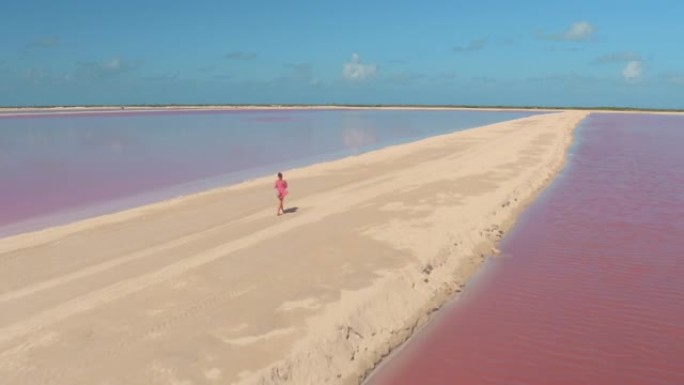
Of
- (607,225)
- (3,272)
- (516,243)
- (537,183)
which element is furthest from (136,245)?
(537,183)

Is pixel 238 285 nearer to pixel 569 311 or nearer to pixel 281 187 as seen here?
pixel 569 311

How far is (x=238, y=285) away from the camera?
10242mm

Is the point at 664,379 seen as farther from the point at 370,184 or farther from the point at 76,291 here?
the point at 370,184

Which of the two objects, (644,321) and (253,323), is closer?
(253,323)

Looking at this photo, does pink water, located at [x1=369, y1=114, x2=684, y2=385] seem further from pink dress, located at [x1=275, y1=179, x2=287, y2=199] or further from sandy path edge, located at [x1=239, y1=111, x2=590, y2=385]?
pink dress, located at [x1=275, y1=179, x2=287, y2=199]

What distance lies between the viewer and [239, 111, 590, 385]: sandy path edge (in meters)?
7.82

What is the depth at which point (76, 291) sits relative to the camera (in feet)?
32.9

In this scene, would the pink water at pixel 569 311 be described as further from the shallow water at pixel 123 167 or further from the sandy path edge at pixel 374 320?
the shallow water at pixel 123 167

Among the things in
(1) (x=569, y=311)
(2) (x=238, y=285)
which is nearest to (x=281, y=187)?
(2) (x=238, y=285)

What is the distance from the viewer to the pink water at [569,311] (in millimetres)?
8359

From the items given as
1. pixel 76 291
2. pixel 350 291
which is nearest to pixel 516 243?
pixel 350 291

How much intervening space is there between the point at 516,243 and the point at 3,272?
11.6 m

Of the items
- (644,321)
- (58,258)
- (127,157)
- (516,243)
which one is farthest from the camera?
(127,157)

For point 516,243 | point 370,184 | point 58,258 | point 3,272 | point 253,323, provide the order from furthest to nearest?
point 370,184, point 516,243, point 58,258, point 3,272, point 253,323
